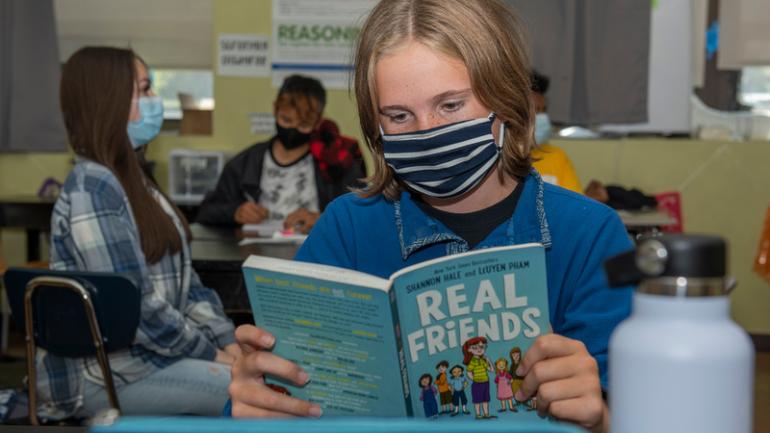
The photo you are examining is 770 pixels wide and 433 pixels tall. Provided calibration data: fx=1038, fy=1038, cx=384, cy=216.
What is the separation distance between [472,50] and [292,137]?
3397mm

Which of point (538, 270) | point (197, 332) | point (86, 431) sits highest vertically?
point (538, 270)

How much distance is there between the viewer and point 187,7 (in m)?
6.57

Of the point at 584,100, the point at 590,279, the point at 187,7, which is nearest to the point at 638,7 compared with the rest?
the point at 584,100

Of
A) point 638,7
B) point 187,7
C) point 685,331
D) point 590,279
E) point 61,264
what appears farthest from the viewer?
point 187,7

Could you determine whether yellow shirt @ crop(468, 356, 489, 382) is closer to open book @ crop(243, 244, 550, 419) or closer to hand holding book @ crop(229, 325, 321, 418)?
open book @ crop(243, 244, 550, 419)

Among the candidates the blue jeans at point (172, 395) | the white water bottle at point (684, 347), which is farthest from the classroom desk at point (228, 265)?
the white water bottle at point (684, 347)

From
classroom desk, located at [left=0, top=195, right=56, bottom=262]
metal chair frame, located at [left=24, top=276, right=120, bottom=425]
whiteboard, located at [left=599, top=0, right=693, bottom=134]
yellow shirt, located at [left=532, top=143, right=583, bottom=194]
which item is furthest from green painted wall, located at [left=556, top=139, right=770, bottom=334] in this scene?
metal chair frame, located at [left=24, top=276, right=120, bottom=425]

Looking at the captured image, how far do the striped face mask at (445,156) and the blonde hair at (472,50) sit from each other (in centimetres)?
3

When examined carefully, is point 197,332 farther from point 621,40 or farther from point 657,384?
point 621,40

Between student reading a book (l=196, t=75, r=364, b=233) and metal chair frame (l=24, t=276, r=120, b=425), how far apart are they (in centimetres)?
196

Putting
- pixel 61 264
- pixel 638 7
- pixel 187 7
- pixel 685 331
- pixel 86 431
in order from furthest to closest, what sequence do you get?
1. pixel 187 7
2. pixel 638 7
3. pixel 61 264
4. pixel 86 431
5. pixel 685 331

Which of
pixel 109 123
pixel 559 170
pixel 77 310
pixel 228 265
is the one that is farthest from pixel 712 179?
pixel 77 310

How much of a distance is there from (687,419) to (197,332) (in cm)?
224

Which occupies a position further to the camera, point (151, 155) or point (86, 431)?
point (151, 155)
